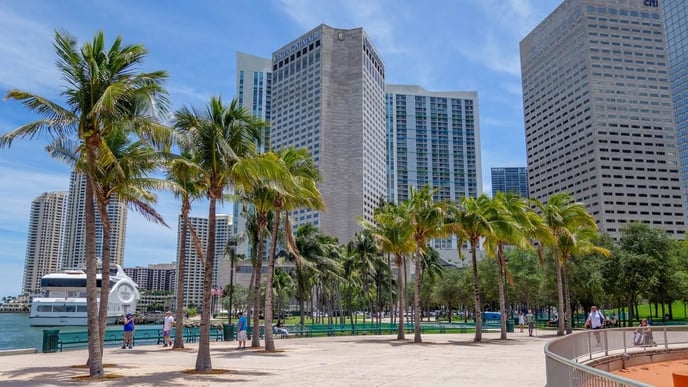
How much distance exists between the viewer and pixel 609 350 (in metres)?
20.9

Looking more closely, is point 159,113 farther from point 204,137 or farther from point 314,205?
point 314,205

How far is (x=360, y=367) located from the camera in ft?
60.1

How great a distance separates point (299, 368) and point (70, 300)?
297 ft

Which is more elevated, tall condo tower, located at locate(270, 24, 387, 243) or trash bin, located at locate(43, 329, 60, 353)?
tall condo tower, located at locate(270, 24, 387, 243)

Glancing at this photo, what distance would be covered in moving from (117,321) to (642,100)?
18838 centimetres

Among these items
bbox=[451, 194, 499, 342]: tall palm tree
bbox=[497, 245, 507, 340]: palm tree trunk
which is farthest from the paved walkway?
bbox=[497, 245, 507, 340]: palm tree trunk

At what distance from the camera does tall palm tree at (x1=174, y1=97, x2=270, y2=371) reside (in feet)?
56.3

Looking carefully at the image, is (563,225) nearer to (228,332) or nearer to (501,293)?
(501,293)

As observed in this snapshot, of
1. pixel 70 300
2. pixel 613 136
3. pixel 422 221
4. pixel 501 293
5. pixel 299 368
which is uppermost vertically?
pixel 613 136

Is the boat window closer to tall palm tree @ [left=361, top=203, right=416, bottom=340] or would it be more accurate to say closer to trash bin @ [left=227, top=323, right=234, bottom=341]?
trash bin @ [left=227, top=323, right=234, bottom=341]

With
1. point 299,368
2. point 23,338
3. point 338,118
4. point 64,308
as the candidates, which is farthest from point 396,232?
point 338,118

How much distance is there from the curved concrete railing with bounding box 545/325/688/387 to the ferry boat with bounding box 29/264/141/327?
86.8 meters

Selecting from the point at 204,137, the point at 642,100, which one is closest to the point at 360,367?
the point at 204,137

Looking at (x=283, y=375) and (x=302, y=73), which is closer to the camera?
(x=283, y=375)
